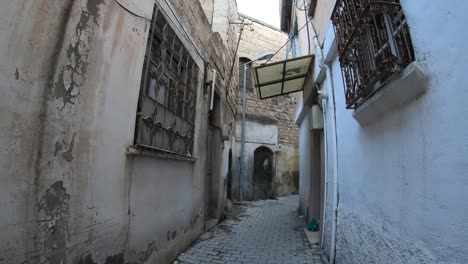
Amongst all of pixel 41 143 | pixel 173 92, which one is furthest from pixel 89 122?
pixel 173 92

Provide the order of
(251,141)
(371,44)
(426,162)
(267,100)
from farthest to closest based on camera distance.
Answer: (267,100), (251,141), (371,44), (426,162)

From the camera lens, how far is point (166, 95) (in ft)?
12.2

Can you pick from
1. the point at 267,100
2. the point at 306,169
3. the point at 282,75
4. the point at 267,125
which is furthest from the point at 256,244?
the point at 267,100

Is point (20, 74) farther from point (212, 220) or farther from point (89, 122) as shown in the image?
point (212, 220)

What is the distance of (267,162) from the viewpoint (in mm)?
12273

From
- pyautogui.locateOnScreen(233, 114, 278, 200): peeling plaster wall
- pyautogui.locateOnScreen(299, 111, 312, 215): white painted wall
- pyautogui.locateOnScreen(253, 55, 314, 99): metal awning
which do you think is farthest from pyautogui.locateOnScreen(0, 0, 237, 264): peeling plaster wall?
pyautogui.locateOnScreen(233, 114, 278, 200): peeling plaster wall

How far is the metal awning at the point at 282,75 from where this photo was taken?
538cm

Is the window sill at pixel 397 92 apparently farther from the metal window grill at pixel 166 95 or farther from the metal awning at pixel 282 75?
the metal awning at pixel 282 75

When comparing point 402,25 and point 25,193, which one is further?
point 402,25

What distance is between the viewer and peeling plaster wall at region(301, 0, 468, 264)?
4.38 feet

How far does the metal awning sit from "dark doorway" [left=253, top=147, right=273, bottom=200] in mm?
5268

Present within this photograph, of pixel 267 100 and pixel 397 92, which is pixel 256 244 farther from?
pixel 267 100

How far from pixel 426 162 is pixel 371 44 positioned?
39.5 inches

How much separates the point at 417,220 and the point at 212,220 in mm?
5252
